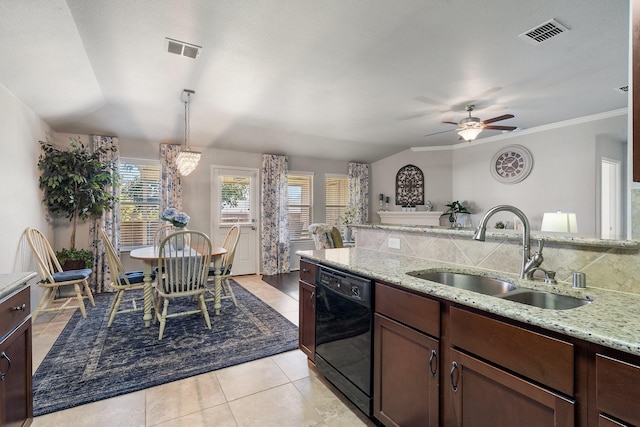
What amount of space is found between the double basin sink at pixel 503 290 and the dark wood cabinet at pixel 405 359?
0.27 meters

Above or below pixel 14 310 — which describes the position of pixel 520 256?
above

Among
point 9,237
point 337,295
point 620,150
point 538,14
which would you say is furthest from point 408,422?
point 620,150

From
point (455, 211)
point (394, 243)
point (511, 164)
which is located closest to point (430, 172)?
point (455, 211)

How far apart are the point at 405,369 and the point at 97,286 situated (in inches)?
192

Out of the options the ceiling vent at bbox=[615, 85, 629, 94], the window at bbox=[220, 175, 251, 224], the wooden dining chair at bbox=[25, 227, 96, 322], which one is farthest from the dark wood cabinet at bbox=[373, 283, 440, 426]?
the window at bbox=[220, 175, 251, 224]

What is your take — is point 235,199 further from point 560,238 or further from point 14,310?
point 560,238

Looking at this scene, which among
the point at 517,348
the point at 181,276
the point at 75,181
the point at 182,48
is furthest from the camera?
the point at 75,181

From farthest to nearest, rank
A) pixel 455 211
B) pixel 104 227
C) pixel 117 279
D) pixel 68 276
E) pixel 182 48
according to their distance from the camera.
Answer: pixel 455 211 < pixel 104 227 < pixel 68 276 < pixel 117 279 < pixel 182 48

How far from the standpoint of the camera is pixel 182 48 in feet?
8.66

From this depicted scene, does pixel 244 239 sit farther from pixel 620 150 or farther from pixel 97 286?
pixel 620 150

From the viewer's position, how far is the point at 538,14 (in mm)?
2229

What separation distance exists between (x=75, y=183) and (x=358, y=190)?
5.16 metres

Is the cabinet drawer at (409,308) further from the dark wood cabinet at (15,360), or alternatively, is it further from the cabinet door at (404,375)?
the dark wood cabinet at (15,360)

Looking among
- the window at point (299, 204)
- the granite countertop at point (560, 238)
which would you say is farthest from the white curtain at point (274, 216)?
the granite countertop at point (560, 238)
